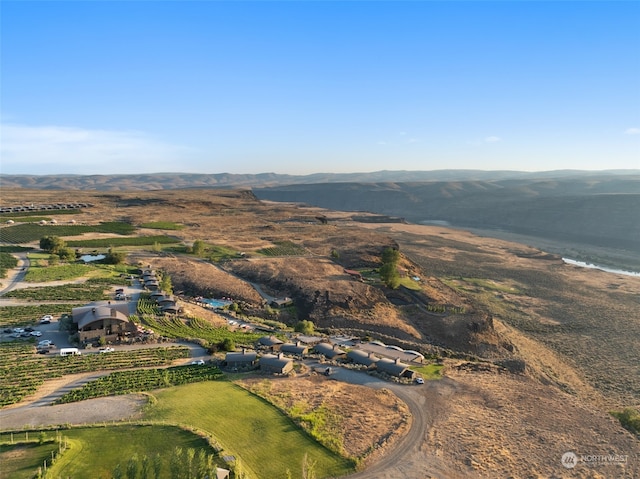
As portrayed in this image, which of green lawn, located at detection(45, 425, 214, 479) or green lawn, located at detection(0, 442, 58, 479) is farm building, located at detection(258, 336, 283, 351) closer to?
green lawn, located at detection(45, 425, 214, 479)

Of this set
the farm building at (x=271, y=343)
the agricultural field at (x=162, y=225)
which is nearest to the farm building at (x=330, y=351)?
the farm building at (x=271, y=343)

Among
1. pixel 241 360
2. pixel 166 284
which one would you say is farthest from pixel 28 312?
pixel 241 360

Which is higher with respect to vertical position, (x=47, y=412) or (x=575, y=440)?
(x=47, y=412)

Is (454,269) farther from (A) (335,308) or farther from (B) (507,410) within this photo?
(B) (507,410)

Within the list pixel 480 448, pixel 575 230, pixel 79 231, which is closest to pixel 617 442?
pixel 480 448

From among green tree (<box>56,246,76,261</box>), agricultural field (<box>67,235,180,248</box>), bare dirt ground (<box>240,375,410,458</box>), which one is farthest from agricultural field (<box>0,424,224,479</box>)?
agricultural field (<box>67,235,180,248</box>)

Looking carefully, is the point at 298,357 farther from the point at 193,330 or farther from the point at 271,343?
the point at 193,330
